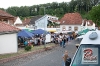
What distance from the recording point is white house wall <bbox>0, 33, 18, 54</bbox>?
2644cm

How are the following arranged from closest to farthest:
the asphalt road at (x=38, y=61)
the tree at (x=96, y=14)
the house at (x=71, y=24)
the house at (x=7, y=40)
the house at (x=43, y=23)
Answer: the asphalt road at (x=38, y=61) → the house at (x=7, y=40) → the house at (x=43, y=23) → the tree at (x=96, y=14) → the house at (x=71, y=24)

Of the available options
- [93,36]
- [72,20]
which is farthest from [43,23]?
[72,20]

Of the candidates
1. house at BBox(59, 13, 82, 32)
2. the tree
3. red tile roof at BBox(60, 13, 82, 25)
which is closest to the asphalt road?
the tree

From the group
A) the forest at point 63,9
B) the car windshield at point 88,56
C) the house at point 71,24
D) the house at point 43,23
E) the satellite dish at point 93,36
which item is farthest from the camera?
the forest at point 63,9

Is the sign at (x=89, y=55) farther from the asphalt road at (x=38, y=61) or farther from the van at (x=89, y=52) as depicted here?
the asphalt road at (x=38, y=61)

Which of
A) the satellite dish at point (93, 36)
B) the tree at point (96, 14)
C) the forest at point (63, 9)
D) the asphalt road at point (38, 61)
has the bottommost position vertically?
the asphalt road at point (38, 61)

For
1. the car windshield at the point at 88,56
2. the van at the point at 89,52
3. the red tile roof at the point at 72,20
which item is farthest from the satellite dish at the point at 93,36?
the red tile roof at the point at 72,20

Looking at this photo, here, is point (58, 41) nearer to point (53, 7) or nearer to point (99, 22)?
point (99, 22)

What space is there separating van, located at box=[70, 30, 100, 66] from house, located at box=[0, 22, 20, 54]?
18719 millimetres

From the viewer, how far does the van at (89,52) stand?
803 centimetres

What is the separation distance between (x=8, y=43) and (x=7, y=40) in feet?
1.17

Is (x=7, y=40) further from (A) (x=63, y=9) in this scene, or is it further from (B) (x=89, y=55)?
(A) (x=63, y=9)

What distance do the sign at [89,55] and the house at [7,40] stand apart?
1886 cm

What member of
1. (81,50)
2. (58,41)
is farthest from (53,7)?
(81,50)
